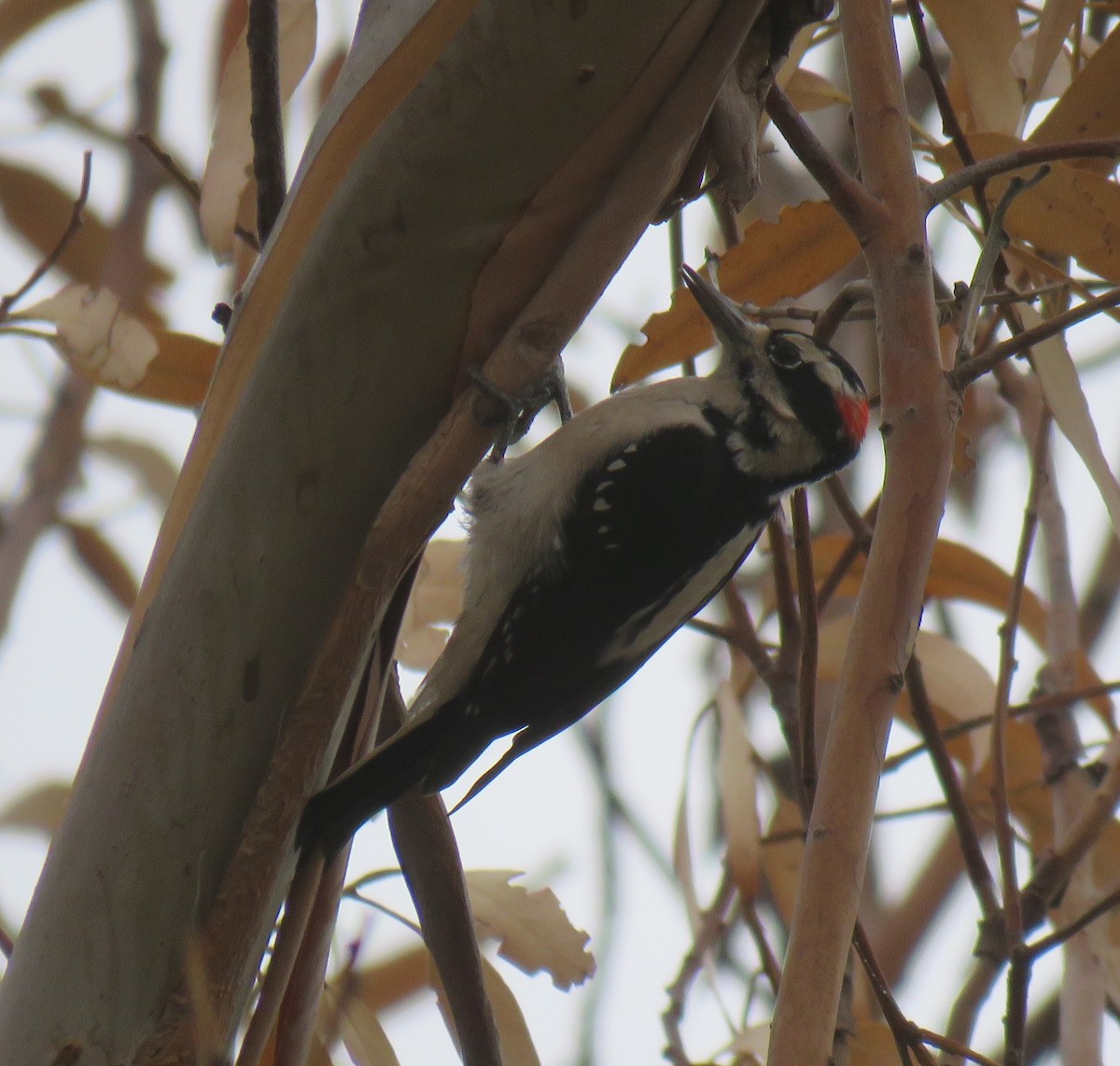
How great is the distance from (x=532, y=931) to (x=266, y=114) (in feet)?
3.98

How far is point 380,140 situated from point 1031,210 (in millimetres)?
871

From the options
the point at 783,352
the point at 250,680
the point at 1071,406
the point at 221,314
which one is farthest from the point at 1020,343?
the point at 783,352

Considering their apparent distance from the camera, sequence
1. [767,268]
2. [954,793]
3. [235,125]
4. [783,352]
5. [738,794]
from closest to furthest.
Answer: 1. [954,793]
2. [767,268]
3. [235,125]
4. [738,794]
5. [783,352]

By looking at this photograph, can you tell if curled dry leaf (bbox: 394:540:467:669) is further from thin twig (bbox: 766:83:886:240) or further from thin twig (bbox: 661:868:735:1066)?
thin twig (bbox: 766:83:886:240)

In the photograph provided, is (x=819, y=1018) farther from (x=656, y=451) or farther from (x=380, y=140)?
(x=656, y=451)

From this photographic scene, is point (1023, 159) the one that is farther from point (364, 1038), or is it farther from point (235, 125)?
point (364, 1038)

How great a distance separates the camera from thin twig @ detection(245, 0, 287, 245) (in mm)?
1802

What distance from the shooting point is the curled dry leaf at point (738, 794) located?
7.36ft

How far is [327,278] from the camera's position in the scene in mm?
1516

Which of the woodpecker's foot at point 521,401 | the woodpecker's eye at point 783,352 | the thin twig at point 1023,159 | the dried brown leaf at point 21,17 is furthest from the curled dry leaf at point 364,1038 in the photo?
the dried brown leaf at point 21,17

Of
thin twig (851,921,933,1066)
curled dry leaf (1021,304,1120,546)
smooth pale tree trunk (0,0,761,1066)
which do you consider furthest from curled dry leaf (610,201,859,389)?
thin twig (851,921,933,1066)

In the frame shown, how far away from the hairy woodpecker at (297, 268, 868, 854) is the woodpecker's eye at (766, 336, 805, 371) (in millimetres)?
43

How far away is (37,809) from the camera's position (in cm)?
239

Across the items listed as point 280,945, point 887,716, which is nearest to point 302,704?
point 280,945
